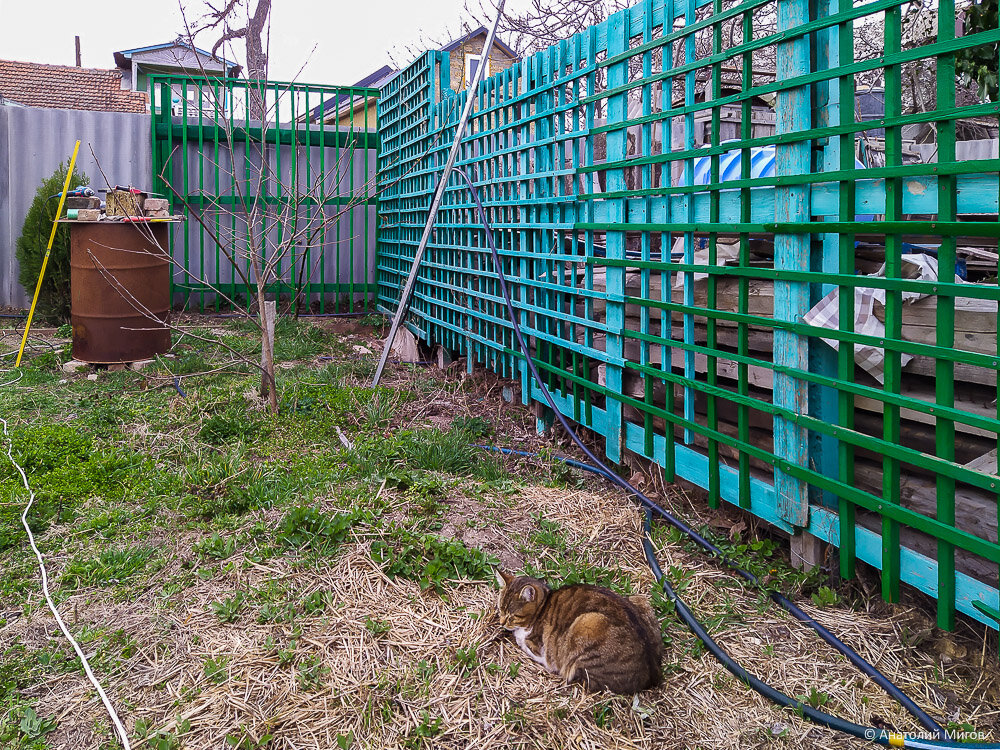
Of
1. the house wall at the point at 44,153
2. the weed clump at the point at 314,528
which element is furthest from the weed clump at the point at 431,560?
the house wall at the point at 44,153

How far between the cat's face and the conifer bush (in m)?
7.35

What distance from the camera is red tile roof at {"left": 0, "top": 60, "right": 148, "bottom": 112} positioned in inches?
1093

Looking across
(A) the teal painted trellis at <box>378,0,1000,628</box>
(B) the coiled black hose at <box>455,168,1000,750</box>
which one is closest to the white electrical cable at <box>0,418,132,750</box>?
(B) the coiled black hose at <box>455,168,1000,750</box>

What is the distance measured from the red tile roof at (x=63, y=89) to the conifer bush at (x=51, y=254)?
68.9ft

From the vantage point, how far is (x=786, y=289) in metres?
2.89

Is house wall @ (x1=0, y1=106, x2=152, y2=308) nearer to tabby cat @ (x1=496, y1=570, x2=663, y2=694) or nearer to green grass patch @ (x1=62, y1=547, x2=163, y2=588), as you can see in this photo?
green grass patch @ (x1=62, y1=547, x2=163, y2=588)

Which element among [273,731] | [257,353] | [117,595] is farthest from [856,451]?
[257,353]

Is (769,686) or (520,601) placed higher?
(520,601)

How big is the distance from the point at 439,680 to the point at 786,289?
5.80 ft

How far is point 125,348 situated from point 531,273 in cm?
362

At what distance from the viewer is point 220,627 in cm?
282

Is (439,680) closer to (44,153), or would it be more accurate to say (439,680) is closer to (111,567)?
(111,567)

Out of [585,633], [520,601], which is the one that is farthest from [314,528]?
[585,633]

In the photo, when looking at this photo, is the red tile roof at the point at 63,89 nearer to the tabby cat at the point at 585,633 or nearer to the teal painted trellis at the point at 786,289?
the teal painted trellis at the point at 786,289
